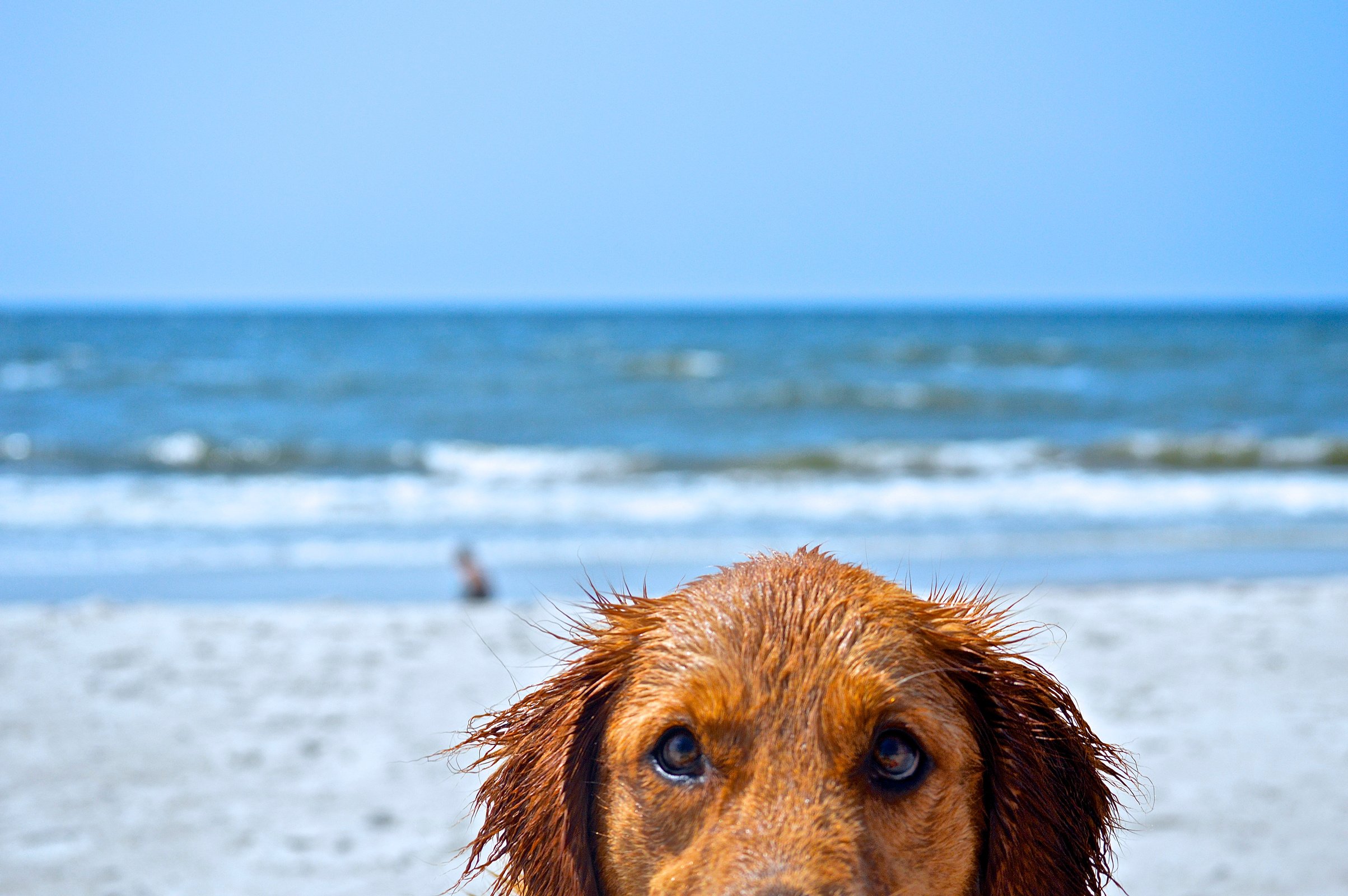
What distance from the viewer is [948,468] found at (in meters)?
17.3

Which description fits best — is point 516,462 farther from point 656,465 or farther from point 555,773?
point 555,773

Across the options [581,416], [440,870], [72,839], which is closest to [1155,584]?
[440,870]

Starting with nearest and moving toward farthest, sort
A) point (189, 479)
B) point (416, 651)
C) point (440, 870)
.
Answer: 1. point (440, 870)
2. point (416, 651)
3. point (189, 479)

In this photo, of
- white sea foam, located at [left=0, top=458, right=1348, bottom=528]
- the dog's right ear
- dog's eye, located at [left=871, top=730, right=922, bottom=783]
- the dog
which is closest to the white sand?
the dog's right ear

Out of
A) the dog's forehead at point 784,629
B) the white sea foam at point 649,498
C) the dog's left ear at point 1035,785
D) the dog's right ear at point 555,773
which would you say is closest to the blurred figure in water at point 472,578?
the white sea foam at point 649,498

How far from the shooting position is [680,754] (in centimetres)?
174

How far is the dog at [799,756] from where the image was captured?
5.46 ft

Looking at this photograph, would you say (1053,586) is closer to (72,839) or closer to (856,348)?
(72,839)

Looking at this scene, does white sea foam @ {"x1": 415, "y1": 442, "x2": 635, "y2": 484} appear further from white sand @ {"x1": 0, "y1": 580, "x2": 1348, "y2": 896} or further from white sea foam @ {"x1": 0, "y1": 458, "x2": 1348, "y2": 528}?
white sand @ {"x1": 0, "y1": 580, "x2": 1348, "y2": 896}

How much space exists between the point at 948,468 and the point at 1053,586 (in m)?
7.69

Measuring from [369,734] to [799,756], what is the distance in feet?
16.1

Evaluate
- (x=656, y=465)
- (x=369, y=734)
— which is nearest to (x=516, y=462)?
(x=656, y=465)

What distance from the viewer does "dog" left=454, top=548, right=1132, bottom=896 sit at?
5.46 ft

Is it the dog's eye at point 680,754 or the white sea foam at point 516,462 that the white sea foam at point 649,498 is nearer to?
the white sea foam at point 516,462
